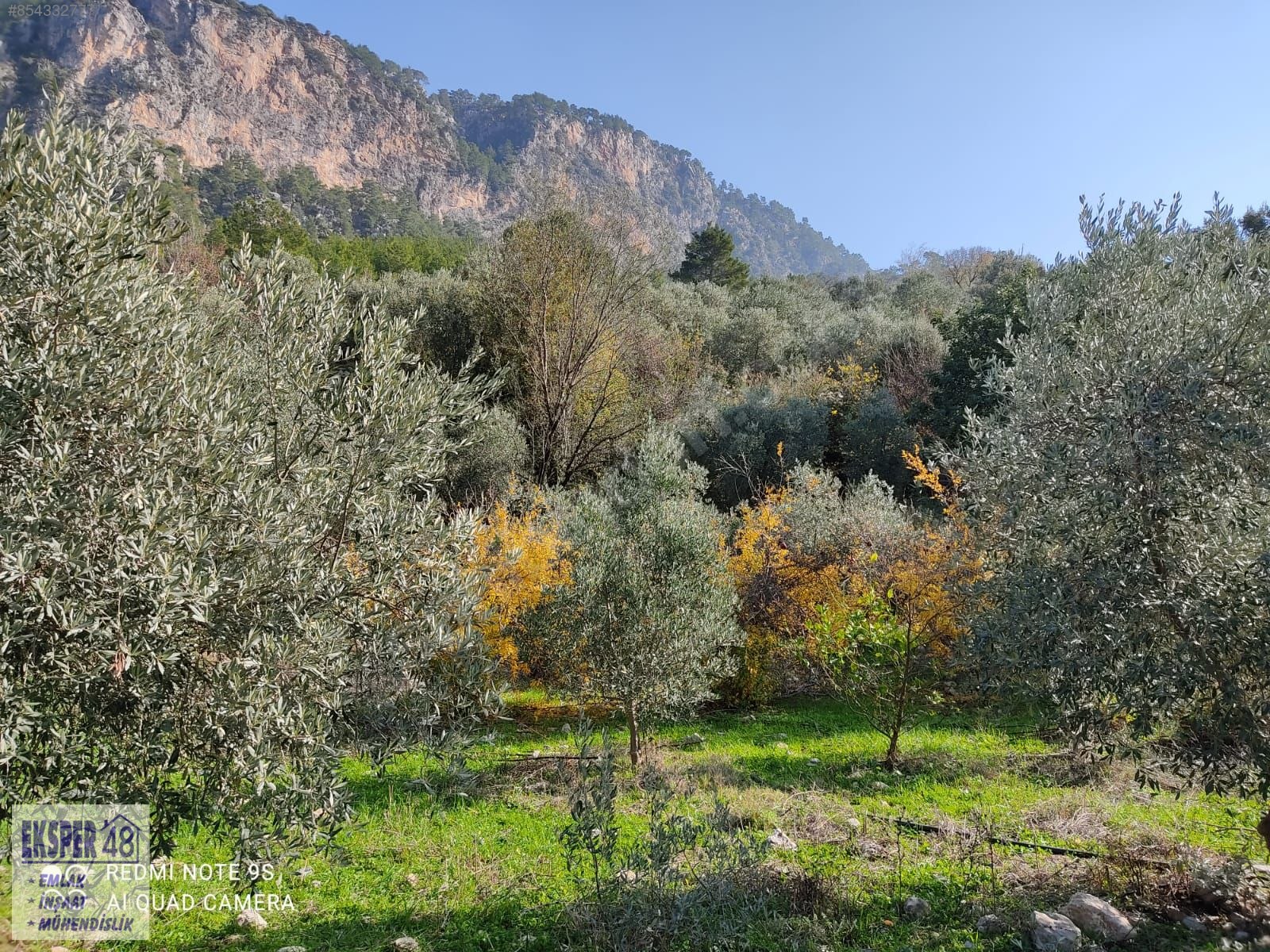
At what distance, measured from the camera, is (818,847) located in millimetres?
6891

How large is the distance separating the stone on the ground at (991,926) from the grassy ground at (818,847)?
3.3 inches

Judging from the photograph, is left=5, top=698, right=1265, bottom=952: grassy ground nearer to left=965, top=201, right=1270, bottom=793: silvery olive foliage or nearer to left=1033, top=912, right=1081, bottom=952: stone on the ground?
left=1033, top=912, right=1081, bottom=952: stone on the ground

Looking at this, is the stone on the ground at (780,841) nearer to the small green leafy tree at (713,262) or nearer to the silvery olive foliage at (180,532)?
the silvery olive foliage at (180,532)

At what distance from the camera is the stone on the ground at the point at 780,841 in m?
6.79

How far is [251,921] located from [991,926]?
6200 mm

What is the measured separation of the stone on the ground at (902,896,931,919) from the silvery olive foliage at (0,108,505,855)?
14.2ft

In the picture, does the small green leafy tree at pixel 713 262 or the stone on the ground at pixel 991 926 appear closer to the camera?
the stone on the ground at pixel 991 926

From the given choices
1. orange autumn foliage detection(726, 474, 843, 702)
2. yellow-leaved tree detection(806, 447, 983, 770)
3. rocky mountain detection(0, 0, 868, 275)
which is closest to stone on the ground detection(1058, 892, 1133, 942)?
yellow-leaved tree detection(806, 447, 983, 770)

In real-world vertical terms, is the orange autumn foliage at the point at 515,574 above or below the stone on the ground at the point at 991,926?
above

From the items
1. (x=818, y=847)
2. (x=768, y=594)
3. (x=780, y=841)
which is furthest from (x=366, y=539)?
(x=768, y=594)

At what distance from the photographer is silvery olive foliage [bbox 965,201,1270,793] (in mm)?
4574

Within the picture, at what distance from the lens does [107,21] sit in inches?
3337

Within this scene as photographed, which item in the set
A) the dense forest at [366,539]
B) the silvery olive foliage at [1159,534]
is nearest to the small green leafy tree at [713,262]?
the dense forest at [366,539]

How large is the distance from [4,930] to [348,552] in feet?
11.9
